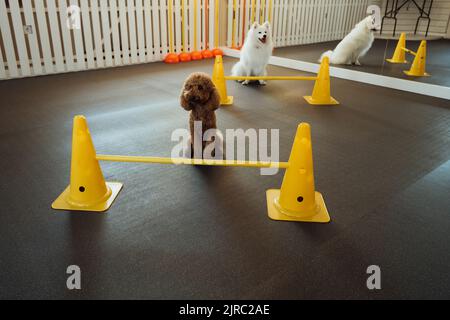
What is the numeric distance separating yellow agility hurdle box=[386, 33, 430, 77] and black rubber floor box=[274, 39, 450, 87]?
0.05 m

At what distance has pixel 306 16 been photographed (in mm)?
4844

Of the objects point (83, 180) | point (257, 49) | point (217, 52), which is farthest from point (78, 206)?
point (217, 52)

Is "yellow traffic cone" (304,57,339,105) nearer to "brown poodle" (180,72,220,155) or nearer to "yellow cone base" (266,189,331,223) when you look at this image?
"brown poodle" (180,72,220,155)

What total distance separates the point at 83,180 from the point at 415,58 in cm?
431

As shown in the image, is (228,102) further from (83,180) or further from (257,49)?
(83,180)

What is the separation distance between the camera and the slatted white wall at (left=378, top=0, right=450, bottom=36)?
3.36m

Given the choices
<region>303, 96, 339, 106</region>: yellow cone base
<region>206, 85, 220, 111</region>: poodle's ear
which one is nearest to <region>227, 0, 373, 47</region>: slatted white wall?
<region>303, 96, 339, 106</region>: yellow cone base

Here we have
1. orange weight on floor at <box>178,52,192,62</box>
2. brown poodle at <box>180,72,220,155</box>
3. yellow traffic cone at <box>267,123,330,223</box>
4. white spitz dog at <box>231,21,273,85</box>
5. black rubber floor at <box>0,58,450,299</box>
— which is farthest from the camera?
orange weight on floor at <box>178,52,192,62</box>

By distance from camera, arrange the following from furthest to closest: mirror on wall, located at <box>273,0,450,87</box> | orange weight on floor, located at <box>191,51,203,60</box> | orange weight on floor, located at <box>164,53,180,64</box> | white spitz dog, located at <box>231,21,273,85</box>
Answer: orange weight on floor, located at <box>191,51,203,60</box>, orange weight on floor, located at <box>164,53,180,64</box>, white spitz dog, located at <box>231,21,273,85</box>, mirror on wall, located at <box>273,0,450,87</box>

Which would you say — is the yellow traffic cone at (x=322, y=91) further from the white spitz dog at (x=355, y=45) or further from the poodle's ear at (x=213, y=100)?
the poodle's ear at (x=213, y=100)

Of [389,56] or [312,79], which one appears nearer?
[312,79]

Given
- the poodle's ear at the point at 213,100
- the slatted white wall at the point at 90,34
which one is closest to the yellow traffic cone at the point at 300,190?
the poodle's ear at the point at 213,100

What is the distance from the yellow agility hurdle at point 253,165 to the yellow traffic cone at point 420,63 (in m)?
2.98

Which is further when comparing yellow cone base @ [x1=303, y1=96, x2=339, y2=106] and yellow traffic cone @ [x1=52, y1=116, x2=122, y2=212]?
yellow cone base @ [x1=303, y1=96, x2=339, y2=106]
